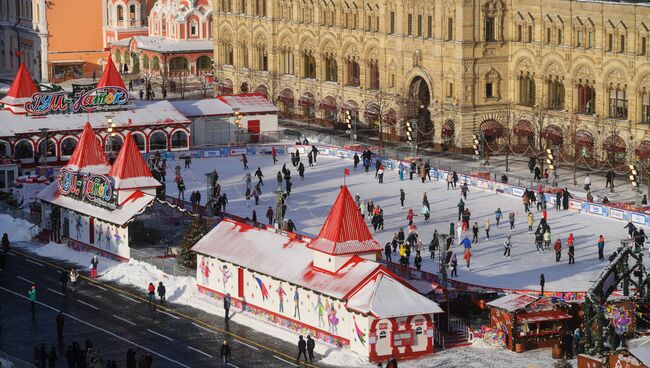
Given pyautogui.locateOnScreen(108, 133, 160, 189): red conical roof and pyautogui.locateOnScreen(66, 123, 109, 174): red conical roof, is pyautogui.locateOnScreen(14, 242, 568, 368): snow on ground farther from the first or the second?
pyautogui.locateOnScreen(66, 123, 109, 174): red conical roof

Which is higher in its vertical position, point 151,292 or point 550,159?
point 550,159

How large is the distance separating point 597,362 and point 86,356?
21752 mm

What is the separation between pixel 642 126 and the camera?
12925cm

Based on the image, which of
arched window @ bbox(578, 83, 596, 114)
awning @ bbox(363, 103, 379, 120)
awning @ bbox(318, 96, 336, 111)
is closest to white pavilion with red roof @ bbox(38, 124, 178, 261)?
arched window @ bbox(578, 83, 596, 114)

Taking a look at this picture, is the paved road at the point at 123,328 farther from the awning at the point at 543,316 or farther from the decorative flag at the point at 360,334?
the awning at the point at 543,316

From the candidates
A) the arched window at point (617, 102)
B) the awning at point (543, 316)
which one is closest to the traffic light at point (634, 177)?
the arched window at point (617, 102)

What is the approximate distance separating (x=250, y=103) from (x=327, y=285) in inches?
2309

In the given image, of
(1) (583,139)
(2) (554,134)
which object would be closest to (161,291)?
(1) (583,139)

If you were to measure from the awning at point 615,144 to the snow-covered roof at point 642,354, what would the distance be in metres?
52.8

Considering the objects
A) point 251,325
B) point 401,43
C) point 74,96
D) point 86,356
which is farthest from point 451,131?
point 86,356

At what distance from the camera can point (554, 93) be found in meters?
138

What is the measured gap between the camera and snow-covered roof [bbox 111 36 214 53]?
178125mm

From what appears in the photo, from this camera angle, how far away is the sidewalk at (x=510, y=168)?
4838 inches

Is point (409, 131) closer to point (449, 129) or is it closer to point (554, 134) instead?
point (449, 129)
